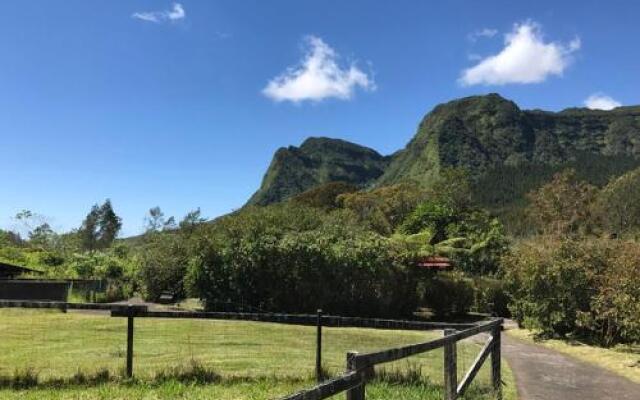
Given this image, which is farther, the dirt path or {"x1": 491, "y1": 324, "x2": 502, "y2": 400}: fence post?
the dirt path

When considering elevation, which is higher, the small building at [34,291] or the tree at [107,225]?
the tree at [107,225]

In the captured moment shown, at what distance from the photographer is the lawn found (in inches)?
563

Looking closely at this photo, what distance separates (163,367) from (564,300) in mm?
13905

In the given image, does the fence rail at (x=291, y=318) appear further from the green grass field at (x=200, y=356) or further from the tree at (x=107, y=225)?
the tree at (x=107, y=225)

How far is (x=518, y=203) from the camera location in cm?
15612

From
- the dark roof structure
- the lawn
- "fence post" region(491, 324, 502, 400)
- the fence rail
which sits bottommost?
the lawn

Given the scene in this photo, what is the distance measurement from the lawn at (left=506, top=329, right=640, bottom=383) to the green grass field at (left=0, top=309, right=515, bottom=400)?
174 inches

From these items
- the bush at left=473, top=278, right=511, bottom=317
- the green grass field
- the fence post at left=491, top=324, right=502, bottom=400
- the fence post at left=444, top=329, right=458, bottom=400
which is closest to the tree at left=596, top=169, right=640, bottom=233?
the bush at left=473, top=278, right=511, bottom=317

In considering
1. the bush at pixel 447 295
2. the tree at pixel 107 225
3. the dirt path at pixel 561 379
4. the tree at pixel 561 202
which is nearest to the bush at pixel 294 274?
the bush at pixel 447 295

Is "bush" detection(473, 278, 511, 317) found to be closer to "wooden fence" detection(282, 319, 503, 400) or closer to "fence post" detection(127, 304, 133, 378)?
"wooden fence" detection(282, 319, 503, 400)

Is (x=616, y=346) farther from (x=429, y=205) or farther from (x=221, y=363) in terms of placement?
(x=429, y=205)

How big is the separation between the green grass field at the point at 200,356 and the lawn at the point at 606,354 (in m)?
4.41

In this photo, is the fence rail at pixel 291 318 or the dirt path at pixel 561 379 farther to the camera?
the dirt path at pixel 561 379

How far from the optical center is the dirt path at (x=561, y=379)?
429 inches
